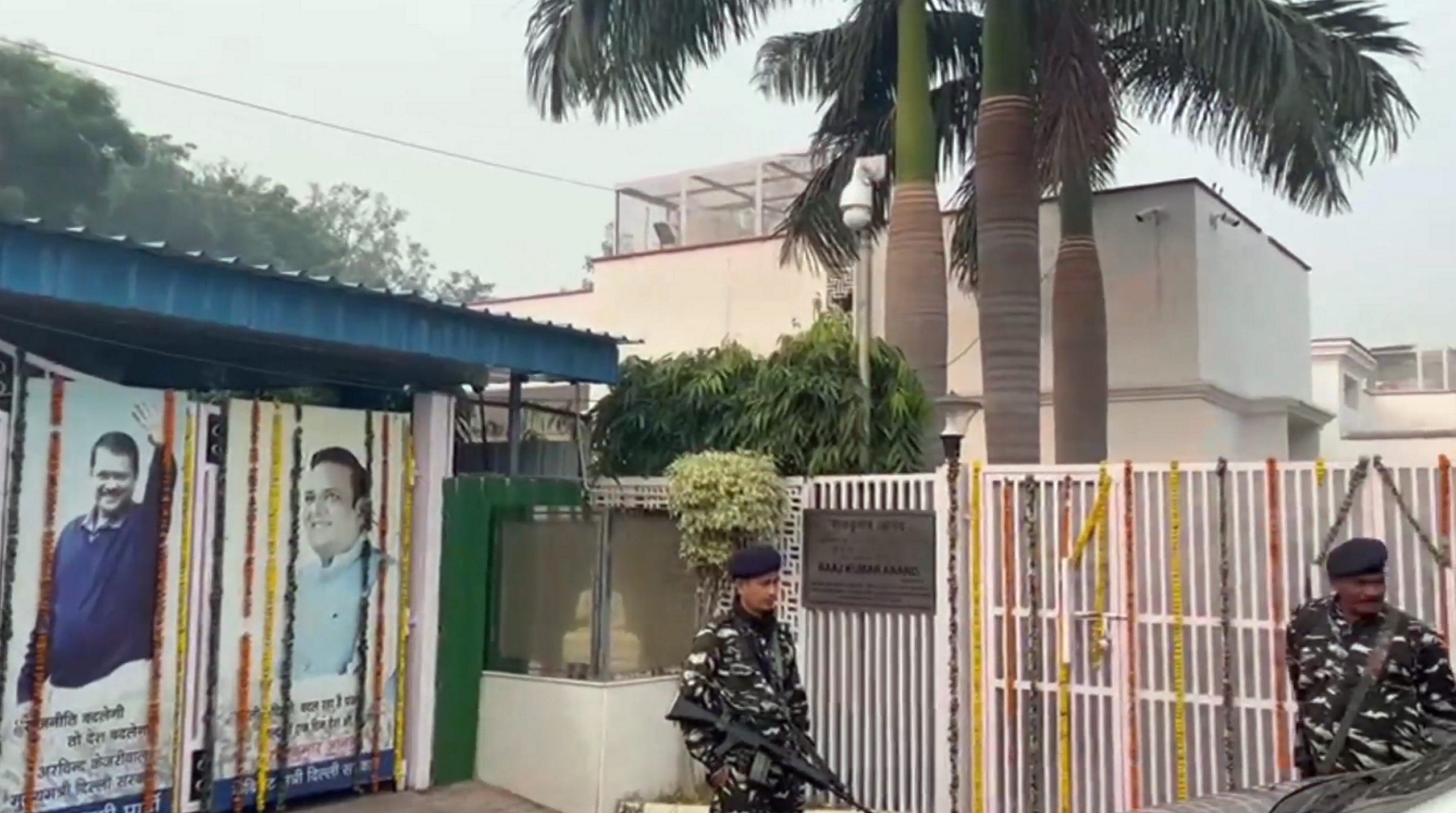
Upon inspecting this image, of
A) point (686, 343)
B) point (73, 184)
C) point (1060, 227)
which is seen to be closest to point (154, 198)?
point (73, 184)

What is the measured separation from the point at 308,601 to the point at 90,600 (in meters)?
1.26

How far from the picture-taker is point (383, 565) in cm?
784

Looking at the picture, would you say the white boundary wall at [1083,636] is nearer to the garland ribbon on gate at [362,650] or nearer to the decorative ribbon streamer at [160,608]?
the garland ribbon on gate at [362,650]

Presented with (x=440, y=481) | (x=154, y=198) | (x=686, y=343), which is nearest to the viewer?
(x=440, y=481)

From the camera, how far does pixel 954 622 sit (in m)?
7.23

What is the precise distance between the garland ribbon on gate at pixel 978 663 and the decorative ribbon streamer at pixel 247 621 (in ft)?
12.7

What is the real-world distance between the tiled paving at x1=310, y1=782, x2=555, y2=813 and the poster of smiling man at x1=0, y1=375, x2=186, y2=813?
1095mm

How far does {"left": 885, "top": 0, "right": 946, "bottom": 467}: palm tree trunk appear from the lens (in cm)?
1097

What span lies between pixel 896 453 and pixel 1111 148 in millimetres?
3698

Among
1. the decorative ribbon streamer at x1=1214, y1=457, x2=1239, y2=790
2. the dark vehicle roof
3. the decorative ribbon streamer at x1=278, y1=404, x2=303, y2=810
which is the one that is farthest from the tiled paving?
the dark vehicle roof

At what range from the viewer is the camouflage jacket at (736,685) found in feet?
14.6

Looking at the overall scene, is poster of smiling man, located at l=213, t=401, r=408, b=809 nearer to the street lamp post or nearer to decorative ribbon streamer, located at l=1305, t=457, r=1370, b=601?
the street lamp post

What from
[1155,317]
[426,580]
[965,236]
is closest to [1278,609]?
[426,580]

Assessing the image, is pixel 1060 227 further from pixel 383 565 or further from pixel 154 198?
pixel 154 198
